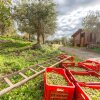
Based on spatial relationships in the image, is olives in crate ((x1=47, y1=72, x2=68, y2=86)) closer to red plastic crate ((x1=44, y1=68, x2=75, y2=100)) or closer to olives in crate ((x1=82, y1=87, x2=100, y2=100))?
red plastic crate ((x1=44, y1=68, x2=75, y2=100))

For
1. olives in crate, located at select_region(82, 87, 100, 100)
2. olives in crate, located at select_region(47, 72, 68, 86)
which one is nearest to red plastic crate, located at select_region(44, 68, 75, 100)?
olives in crate, located at select_region(82, 87, 100, 100)

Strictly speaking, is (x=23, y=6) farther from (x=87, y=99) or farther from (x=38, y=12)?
(x=87, y=99)

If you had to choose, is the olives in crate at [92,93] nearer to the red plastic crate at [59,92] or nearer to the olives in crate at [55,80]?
the red plastic crate at [59,92]

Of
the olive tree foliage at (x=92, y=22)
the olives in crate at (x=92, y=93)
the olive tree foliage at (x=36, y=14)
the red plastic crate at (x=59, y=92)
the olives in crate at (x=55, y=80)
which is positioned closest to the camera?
the olives in crate at (x=92, y=93)

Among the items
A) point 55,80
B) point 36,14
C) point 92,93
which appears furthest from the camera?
point 36,14

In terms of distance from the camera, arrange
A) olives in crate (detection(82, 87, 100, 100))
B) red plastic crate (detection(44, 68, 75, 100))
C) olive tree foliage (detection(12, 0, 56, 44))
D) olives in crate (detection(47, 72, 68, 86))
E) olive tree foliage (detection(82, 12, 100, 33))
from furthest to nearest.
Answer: olive tree foliage (detection(82, 12, 100, 33))
olive tree foliage (detection(12, 0, 56, 44))
olives in crate (detection(47, 72, 68, 86))
red plastic crate (detection(44, 68, 75, 100))
olives in crate (detection(82, 87, 100, 100))

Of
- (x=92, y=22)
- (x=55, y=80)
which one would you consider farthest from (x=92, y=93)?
(x=92, y=22)

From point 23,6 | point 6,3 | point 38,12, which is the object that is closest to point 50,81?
point 6,3

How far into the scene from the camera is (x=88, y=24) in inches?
954

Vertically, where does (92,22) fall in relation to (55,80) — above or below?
above

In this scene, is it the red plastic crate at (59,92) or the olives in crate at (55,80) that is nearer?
the red plastic crate at (59,92)

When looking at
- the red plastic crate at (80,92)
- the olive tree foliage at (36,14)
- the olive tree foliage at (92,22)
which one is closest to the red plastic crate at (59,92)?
the red plastic crate at (80,92)

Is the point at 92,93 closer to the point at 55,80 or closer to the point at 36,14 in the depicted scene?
the point at 55,80

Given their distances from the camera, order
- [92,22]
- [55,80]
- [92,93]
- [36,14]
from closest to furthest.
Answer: [92,93], [55,80], [36,14], [92,22]
